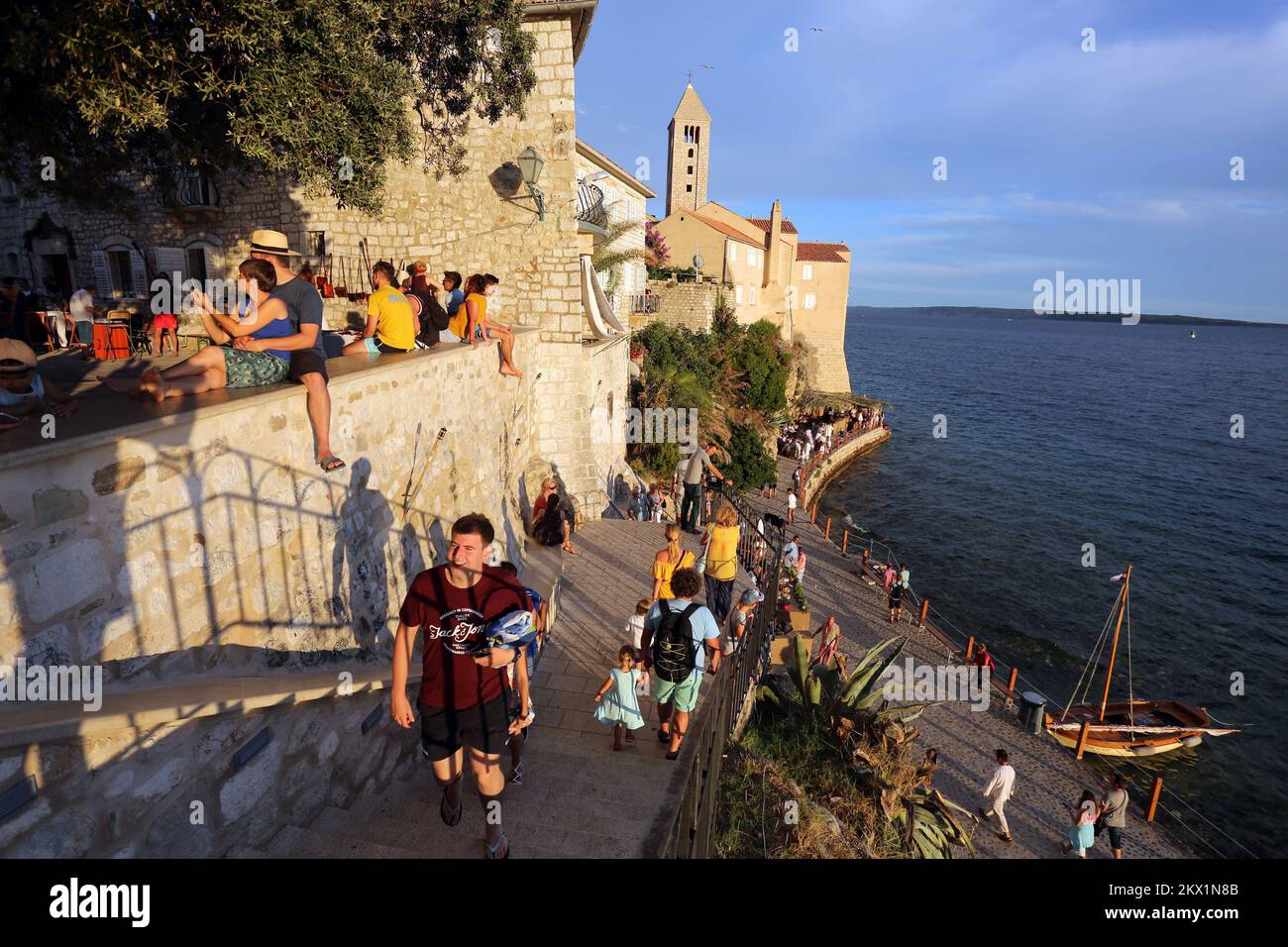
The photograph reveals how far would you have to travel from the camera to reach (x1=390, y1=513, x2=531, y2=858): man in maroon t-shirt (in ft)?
11.1

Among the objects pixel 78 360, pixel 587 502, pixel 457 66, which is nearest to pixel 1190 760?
pixel 587 502

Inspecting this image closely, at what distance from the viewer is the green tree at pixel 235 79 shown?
16.4 ft

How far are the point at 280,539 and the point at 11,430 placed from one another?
1.48 m

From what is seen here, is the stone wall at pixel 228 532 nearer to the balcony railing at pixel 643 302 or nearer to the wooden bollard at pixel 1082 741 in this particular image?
the wooden bollard at pixel 1082 741

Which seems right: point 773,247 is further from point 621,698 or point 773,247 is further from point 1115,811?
point 621,698

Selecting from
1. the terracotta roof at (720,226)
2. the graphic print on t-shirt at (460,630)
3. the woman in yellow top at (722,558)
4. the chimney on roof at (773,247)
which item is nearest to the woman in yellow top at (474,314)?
the woman in yellow top at (722,558)

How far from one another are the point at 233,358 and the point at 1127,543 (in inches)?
1430

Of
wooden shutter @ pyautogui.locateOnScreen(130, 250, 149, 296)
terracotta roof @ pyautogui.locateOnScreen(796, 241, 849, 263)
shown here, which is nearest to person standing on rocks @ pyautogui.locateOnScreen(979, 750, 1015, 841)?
wooden shutter @ pyautogui.locateOnScreen(130, 250, 149, 296)

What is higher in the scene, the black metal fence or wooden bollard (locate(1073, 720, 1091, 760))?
the black metal fence

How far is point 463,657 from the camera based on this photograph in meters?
3.48

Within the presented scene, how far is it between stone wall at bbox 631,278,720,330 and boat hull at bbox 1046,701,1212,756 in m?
25.9

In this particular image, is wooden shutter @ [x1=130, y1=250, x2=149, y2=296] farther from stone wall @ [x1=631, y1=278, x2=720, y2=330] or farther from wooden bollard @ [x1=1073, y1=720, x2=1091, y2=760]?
stone wall @ [x1=631, y1=278, x2=720, y2=330]

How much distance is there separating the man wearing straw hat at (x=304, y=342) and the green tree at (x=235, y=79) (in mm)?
1935
